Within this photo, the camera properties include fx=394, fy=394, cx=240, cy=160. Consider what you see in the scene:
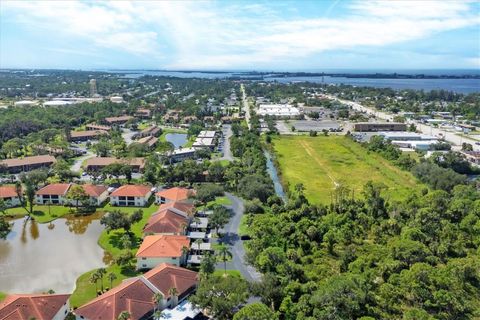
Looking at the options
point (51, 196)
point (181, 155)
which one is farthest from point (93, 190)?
point (181, 155)

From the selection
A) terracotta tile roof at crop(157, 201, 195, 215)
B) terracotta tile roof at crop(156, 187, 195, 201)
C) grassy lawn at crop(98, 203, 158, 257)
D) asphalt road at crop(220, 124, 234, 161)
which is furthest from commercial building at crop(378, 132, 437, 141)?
grassy lawn at crop(98, 203, 158, 257)

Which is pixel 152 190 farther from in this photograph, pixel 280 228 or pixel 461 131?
pixel 461 131

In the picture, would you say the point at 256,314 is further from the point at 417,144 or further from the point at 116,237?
the point at 417,144

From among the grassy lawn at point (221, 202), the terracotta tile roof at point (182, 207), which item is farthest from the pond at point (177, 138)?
the terracotta tile roof at point (182, 207)

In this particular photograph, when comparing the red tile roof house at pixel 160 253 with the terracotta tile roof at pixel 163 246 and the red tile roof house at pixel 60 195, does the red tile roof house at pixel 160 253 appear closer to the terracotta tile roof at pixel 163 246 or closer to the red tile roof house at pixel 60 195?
the terracotta tile roof at pixel 163 246

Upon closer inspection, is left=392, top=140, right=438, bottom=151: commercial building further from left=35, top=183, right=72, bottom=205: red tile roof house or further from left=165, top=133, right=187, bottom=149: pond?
left=35, top=183, right=72, bottom=205: red tile roof house

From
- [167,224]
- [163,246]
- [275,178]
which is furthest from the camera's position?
[275,178]
